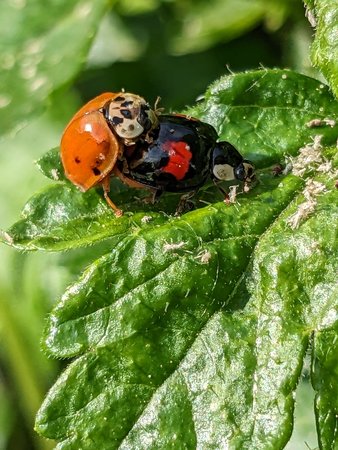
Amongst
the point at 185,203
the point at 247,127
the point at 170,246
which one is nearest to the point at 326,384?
the point at 170,246

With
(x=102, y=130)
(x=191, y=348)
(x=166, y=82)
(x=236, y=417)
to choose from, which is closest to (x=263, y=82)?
(x=102, y=130)

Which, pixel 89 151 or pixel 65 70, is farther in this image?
pixel 65 70

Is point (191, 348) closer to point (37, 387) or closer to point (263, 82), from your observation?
point (263, 82)

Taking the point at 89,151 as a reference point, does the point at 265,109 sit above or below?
below

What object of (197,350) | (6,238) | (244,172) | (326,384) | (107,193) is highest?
(6,238)

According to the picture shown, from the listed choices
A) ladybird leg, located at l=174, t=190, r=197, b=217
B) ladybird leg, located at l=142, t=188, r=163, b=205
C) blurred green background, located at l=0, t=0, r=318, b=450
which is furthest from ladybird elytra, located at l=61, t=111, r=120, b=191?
blurred green background, located at l=0, t=0, r=318, b=450

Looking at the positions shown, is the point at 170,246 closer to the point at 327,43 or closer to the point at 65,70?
the point at 327,43

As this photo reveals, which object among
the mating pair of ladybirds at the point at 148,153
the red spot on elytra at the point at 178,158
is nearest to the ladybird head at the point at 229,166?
the mating pair of ladybirds at the point at 148,153
